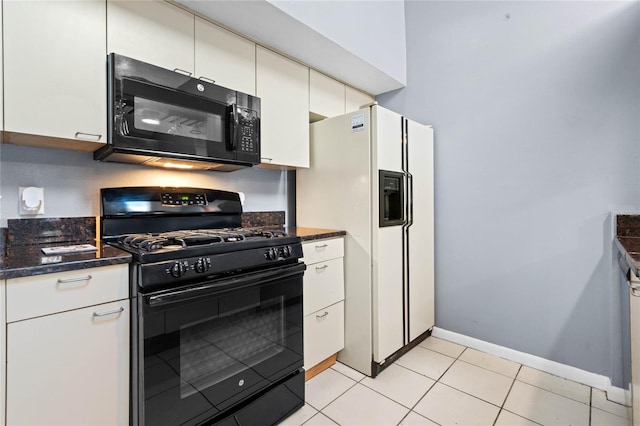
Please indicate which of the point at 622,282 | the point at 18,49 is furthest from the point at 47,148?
the point at 622,282

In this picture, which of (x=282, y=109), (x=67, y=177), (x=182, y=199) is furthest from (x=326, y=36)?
(x=67, y=177)

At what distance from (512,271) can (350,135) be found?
1.46 meters

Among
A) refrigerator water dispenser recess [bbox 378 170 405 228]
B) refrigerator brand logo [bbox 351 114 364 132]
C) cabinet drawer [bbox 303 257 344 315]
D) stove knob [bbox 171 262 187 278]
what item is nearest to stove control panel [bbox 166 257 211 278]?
stove knob [bbox 171 262 187 278]

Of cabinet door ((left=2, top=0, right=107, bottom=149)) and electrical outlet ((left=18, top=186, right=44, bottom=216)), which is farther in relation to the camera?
electrical outlet ((left=18, top=186, right=44, bottom=216))

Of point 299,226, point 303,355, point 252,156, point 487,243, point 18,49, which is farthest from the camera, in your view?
point 299,226

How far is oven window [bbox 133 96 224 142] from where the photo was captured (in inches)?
57.6

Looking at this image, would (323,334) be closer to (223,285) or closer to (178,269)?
(223,285)

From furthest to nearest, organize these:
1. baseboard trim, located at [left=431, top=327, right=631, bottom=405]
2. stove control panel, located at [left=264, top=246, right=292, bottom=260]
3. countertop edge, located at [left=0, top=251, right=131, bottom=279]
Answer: baseboard trim, located at [left=431, top=327, right=631, bottom=405]
stove control panel, located at [left=264, top=246, right=292, bottom=260]
countertop edge, located at [left=0, top=251, right=131, bottom=279]

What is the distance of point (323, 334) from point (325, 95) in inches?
67.7

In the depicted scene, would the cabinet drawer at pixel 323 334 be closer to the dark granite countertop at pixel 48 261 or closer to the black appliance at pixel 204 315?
the black appliance at pixel 204 315

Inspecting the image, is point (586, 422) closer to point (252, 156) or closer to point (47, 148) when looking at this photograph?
point (252, 156)

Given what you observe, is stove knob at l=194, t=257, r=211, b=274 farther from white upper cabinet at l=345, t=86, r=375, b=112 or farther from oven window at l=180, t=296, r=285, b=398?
white upper cabinet at l=345, t=86, r=375, b=112

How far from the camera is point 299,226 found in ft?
7.97

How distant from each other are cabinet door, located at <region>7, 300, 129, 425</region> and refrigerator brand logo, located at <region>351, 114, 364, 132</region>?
1563mm
